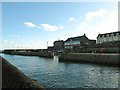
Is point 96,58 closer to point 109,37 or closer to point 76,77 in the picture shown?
point 76,77

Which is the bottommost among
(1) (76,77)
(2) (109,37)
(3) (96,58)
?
(1) (76,77)

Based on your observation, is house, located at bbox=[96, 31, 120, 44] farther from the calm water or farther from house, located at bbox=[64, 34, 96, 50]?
the calm water

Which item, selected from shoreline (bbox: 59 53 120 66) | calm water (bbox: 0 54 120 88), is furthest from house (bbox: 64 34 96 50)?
calm water (bbox: 0 54 120 88)

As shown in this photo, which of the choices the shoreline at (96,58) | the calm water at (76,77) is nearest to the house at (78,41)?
the shoreline at (96,58)

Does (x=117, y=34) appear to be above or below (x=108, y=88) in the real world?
above

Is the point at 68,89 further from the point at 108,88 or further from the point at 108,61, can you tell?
the point at 108,61

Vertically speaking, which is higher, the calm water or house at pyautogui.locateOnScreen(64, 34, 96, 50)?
house at pyautogui.locateOnScreen(64, 34, 96, 50)

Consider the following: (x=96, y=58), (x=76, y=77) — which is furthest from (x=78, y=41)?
(x=76, y=77)

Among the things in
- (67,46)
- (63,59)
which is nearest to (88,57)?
(63,59)

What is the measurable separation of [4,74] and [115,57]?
32.9 metres

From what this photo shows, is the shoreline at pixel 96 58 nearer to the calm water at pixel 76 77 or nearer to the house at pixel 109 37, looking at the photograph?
the calm water at pixel 76 77

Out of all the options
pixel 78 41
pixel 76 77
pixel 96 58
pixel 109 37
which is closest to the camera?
pixel 76 77

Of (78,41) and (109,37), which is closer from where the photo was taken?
(109,37)

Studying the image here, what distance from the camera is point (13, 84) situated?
8305 mm
